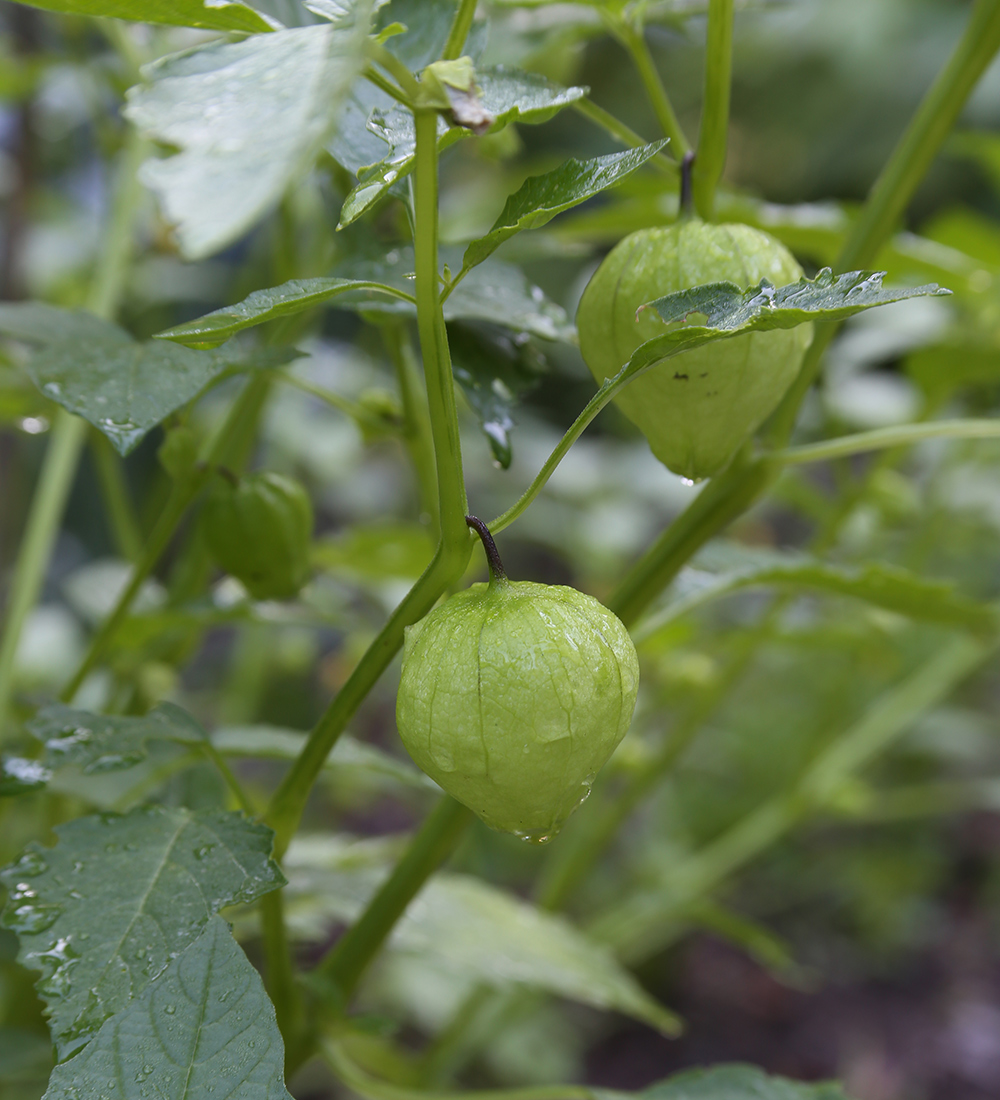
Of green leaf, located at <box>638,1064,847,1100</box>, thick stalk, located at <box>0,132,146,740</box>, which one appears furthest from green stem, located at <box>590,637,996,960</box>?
thick stalk, located at <box>0,132,146,740</box>

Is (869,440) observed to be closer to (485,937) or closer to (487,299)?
(487,299)

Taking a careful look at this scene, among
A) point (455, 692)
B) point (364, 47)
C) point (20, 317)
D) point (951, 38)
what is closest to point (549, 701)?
point (455, 692)

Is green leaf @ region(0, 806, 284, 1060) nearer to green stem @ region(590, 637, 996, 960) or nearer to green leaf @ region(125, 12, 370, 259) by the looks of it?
A: green leaf @ region(125, 12, 370, 259)

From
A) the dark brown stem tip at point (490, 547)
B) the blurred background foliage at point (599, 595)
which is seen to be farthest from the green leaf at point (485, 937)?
the dark brown stem tip at point (490, 547)

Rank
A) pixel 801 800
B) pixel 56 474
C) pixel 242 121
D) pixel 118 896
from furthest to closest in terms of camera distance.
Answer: pixel 801 800
pixel 56 474
pixel 118 896
pixel 242 121

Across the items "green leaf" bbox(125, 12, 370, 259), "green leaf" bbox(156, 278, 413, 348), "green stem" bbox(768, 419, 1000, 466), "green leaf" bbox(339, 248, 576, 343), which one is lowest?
"green stem" bbox(768, 419, 1000, 466)

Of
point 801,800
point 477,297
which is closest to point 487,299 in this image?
point 477,297
